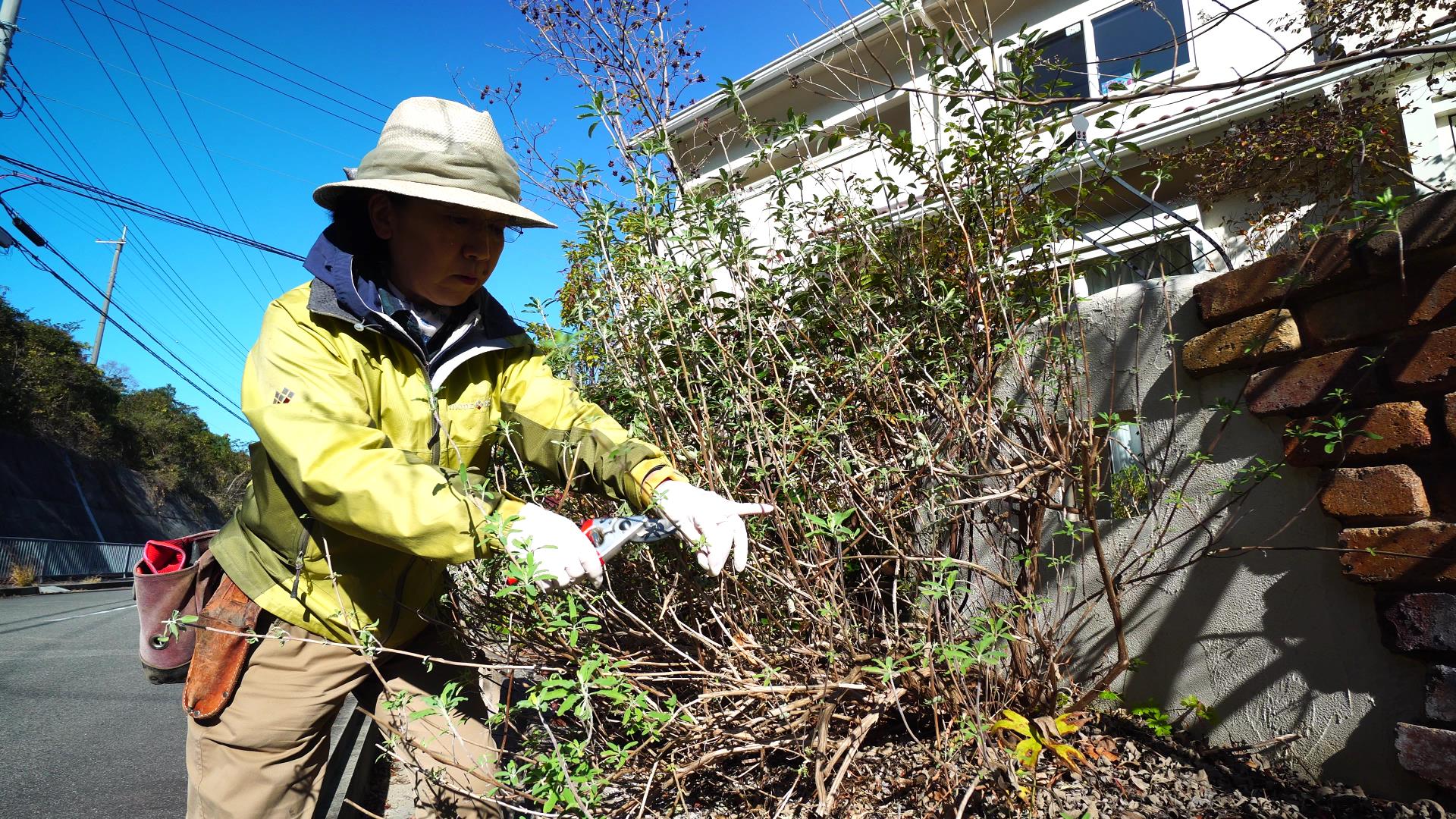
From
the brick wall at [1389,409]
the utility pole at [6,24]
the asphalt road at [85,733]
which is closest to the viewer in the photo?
the brick wall at [1389,409]

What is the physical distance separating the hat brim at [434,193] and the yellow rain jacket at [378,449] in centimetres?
15

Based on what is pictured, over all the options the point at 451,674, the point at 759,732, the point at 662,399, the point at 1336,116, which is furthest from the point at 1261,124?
the point at 451,674

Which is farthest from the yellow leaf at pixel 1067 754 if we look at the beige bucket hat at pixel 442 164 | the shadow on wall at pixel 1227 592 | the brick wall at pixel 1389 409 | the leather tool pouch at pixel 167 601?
the leather tool pouch at pixel 167 601

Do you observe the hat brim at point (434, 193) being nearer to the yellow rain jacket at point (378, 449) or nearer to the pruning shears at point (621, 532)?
the yellow rain jacket at point (378, 449)

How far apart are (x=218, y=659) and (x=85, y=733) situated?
414 cm

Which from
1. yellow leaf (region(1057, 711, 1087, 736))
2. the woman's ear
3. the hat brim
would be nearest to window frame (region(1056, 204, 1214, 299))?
yellow leaf (region(1057, 711, 1087, 736))

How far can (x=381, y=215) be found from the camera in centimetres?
216

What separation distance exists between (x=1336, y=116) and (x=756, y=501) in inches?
251

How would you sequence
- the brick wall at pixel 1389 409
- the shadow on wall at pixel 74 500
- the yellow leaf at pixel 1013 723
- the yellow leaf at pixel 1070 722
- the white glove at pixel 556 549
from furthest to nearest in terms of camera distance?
the shadow on wall at pixel 74 500
the yellow leaf at pixel 1070 722
the yellow leaf at pixel 1013 723
the brick wall at pixel 1389 409
the white glove at pixel 556 549

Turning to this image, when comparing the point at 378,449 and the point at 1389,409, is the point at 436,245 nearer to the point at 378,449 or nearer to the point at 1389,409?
the point at 378,449

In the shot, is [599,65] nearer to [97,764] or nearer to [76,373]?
[97,764]

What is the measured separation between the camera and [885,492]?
237cm

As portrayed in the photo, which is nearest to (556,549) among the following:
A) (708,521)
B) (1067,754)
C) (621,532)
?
(621,532)

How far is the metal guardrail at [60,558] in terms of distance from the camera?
Result: 56.8 ft
